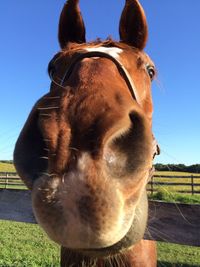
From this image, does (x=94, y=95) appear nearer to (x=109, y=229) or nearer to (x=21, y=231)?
(x=109, y=229)

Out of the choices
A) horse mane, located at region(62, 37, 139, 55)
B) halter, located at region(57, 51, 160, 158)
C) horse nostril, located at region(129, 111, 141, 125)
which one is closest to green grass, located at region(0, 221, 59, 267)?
horse mane, located at region(62, 37, 139, 55)

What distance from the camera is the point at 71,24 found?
11.0ft

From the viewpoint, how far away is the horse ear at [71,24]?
10.8ft

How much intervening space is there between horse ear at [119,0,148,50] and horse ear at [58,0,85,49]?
43 centimetres

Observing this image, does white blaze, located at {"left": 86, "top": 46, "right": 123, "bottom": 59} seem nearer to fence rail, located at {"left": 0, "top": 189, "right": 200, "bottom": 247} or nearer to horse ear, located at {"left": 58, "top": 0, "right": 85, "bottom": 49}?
horse ear, located at {"left": 58, "top": 0, "right": 85, "bottom": 49}

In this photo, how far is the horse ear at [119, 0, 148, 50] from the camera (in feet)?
10.1

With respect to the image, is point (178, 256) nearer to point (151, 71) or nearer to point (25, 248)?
point (25, 248)

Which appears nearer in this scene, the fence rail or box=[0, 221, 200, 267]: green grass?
the fence rail

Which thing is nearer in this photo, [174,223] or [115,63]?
[115,63]

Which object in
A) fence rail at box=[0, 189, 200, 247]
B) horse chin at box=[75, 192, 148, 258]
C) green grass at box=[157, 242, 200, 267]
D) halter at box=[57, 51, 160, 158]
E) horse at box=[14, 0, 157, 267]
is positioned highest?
halter at box=[57, 51, 160, 158]

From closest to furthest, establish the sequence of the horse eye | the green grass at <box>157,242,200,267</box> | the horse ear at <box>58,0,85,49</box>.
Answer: the horse eye, the horse ear at <box>58,0,85,49</box>, the green grass at <box>157,242,200,267</box>

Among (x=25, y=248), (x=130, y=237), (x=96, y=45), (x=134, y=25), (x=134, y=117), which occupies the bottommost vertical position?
(x=25, y=248)

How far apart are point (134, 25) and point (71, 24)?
2.08 feet

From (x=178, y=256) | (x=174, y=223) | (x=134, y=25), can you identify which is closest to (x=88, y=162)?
(x=134, y=25)
